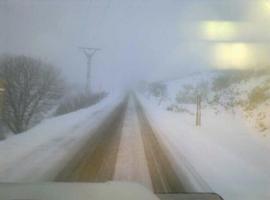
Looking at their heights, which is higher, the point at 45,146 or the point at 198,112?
the point at 198,112

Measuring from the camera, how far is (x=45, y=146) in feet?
6.01

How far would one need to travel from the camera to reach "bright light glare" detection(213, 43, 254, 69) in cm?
192

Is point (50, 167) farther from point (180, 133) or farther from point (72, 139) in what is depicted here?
point (180, 133)

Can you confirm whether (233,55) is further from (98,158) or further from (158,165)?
(98,158)

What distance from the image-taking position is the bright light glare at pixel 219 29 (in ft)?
6.28

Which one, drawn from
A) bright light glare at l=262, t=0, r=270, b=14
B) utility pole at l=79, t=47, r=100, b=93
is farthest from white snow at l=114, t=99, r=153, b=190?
bright light glare at l=262, t=0, r=270, b=14

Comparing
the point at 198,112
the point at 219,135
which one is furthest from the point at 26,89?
the point at 219,135

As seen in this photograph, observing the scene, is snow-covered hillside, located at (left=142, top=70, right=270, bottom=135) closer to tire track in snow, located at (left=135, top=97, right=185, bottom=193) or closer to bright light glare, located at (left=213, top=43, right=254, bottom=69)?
bright light glare, located at (left=213, top=43, right=254, bottom=69)

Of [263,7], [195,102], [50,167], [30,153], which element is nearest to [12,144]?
[30,153]

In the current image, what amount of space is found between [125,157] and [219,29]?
83 cm

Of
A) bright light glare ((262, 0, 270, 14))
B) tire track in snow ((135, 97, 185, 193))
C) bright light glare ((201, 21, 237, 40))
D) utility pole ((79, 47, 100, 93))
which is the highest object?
bright light glare ((262, 0, 270, 14))

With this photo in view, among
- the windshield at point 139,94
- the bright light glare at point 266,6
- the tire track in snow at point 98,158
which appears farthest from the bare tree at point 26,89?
the bright light glare at point 266,6

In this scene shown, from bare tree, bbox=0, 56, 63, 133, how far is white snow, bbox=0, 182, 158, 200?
0.33m

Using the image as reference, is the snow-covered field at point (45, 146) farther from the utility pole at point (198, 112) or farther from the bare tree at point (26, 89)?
the utility pole at point (198, 112)
